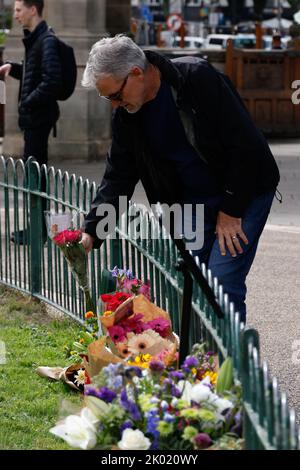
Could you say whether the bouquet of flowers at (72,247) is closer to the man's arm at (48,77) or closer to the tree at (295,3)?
the man's arm at (48,77)

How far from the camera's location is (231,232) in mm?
5859

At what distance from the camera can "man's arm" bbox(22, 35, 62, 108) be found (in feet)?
37.5

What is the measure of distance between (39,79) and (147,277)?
16.1 ft

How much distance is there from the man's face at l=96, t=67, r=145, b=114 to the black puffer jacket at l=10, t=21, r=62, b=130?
5915 millimetres

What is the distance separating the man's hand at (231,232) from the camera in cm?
586

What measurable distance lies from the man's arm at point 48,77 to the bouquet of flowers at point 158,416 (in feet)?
23.4

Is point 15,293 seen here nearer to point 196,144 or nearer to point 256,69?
point 196,144

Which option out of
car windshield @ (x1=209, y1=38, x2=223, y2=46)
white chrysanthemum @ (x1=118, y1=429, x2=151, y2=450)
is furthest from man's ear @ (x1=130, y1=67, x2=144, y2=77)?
car windshield @ (x1=209, y1=38, x2=223, y2=46)

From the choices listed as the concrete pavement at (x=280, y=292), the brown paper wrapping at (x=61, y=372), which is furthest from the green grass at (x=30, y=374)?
the concrete pavement at (x=280, y=292)

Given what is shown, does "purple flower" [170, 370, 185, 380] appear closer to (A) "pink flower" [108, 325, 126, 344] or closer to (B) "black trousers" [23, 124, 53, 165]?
(A) "pink flower" [108, 325, 126, 344]

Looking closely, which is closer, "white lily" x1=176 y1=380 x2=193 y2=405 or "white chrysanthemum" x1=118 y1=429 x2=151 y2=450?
"white chrysanthemum" x1=118 y1=429 x2=151 y2=450

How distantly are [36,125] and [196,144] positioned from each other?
605cm

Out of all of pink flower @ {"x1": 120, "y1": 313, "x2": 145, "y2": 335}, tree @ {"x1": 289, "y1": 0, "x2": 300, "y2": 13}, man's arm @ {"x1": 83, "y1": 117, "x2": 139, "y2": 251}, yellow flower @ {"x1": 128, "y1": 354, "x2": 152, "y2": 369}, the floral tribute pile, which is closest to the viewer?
the floral tribute pile

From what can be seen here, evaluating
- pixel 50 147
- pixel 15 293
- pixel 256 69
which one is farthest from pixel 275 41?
pixel 15 293
